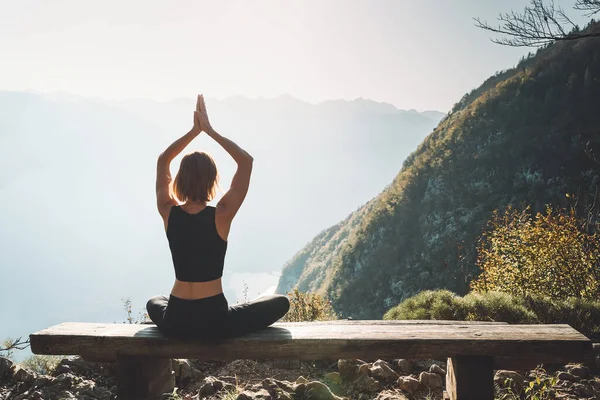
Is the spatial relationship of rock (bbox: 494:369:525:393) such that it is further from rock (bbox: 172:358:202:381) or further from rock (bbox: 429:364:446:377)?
rock (bbox: 172:358:202:381)

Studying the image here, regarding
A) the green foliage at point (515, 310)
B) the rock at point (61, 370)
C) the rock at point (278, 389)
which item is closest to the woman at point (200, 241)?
the rock at point (278, 389)

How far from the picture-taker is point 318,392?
330cm

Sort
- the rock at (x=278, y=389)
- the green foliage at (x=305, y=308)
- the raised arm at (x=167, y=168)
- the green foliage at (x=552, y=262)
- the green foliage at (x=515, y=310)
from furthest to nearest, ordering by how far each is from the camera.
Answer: the green foliage at (x=305, y=308) → the green foliage at (x=552, y=262) → the green foliage at (x=515, y=310) → the rock at (x=278, y=389) → the raised arm at (x=167, y=168)

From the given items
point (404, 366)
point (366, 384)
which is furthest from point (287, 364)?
point (404, 366)

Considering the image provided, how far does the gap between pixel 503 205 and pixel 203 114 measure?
150ft

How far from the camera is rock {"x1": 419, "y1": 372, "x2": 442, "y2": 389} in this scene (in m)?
3.77

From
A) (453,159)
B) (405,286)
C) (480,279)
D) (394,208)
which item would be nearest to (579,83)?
(453,159)

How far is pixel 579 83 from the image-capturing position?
46.7m

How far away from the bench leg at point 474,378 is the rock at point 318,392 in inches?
39.3

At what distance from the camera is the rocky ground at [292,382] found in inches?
140

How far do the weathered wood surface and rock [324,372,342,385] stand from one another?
3.92 feet

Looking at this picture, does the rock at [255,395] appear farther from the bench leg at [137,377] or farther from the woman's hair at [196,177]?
the woman's hair at [196,177]

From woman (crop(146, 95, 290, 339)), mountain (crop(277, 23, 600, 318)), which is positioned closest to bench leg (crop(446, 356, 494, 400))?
woman (crop(146, 95, 290, 339))

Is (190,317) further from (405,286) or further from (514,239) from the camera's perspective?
(405,286)
